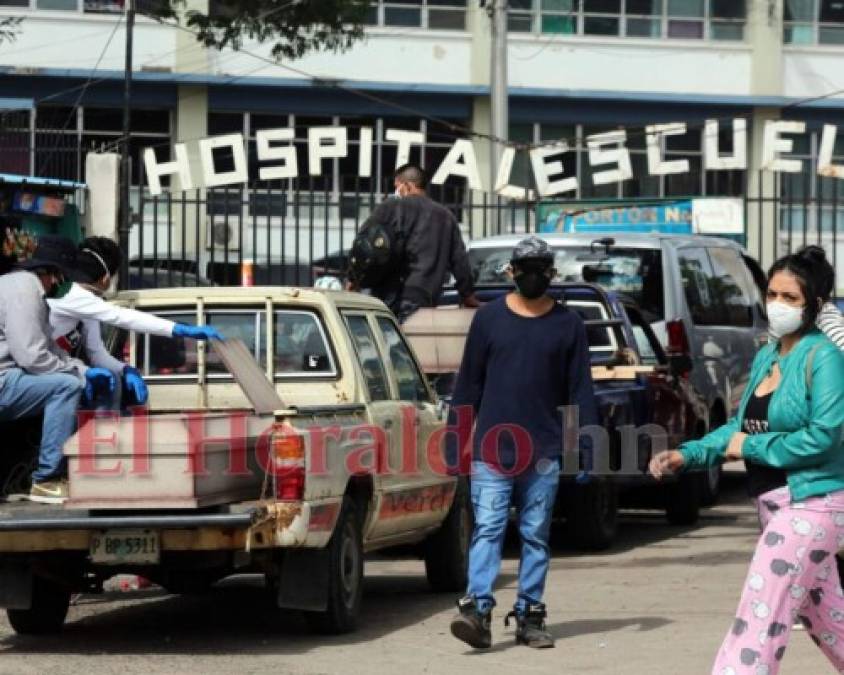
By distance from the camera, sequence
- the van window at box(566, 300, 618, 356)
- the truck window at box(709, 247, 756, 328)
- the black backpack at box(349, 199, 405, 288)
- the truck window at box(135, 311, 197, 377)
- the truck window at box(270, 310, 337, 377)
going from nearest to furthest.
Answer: the truck window at box(270, 310, 337, 377), the truck window at box(135, 311, 197, 377), the black backpack at box(349, 199, 405, 288), the van window at box(566, 300, 618, 356), the truck window at box(709, 247, 756, 328)

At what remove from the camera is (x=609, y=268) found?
16.1 metres

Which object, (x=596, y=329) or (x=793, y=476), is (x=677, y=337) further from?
(x=793, y=476)

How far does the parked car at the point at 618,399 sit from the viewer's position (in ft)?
44.1

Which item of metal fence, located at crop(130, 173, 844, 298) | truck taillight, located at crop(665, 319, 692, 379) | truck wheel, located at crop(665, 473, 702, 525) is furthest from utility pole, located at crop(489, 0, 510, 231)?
truck wheel, located at crop(665, 473, 702, 525)

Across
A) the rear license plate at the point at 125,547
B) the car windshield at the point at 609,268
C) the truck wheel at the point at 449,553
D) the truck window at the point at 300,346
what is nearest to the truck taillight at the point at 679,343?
the car windshield at the point at 609,268

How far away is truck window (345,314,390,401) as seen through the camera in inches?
424

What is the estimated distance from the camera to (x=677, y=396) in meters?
14.9

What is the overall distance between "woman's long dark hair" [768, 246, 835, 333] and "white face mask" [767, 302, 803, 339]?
2cm

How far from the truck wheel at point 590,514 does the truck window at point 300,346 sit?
3217 mm

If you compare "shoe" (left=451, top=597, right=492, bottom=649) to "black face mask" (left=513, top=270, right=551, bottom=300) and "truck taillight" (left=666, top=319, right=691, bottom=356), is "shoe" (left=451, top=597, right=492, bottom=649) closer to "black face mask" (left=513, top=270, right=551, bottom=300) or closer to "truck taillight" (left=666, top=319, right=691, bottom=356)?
"black face mask" (left=513, top=270, right=551, bottom=300)

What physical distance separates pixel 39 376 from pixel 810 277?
4224 millimetres

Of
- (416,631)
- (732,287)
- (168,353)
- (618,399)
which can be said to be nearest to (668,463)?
(416,631)

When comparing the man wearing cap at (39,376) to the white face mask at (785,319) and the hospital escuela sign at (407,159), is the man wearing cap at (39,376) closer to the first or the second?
the white face mask at (785,319)

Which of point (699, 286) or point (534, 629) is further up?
point (699, 286)
